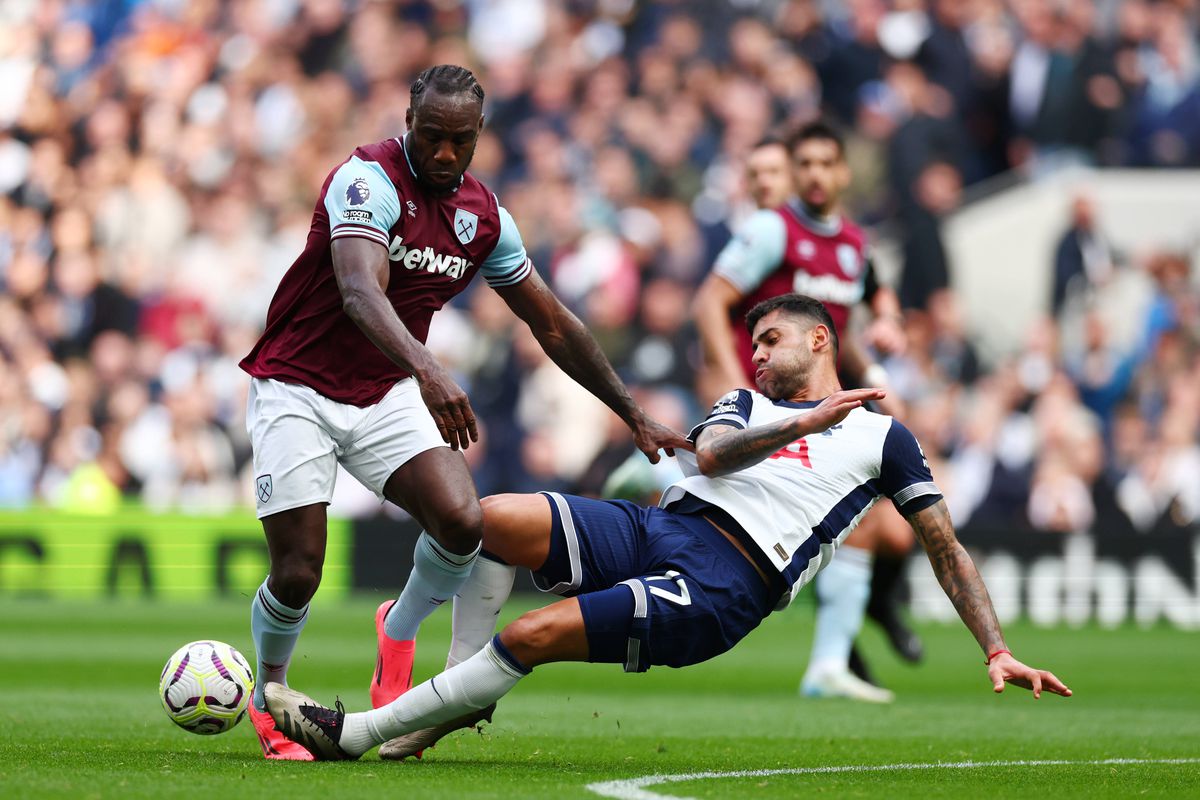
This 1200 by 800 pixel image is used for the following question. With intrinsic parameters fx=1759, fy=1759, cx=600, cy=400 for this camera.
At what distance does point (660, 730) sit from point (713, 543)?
6.67 feet

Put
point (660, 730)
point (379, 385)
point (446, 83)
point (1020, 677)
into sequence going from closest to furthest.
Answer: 1. point (1020, 677)
2. point (446, 83)
3. point (379, 385)
4. point (660, 730)

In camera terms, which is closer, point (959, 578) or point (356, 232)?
point (959, 578)

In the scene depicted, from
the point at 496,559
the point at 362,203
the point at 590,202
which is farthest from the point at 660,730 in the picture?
the point at 590,202

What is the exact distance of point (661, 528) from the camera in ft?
19.7

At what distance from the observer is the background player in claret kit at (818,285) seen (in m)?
9.02

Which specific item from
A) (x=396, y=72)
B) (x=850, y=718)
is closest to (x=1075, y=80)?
(x=396, y=72)

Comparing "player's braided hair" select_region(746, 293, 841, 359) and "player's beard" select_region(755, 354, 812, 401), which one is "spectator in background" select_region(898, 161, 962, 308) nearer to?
"player's braided hair" select_region(746, 293, 841, 359)

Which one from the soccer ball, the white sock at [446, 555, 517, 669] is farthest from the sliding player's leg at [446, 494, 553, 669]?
the soccer ball

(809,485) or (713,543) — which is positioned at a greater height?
(809,485)

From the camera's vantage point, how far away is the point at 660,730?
305 inches

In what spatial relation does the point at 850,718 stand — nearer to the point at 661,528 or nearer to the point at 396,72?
the point at 661,528

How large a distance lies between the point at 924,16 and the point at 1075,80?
6.32 feet

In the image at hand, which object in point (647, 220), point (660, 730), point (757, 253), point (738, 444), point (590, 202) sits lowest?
point (660, 730)

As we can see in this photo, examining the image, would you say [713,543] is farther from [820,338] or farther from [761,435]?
[820,338]
